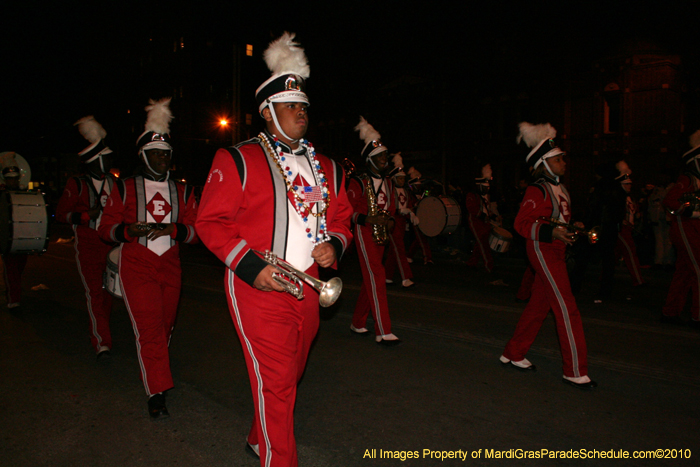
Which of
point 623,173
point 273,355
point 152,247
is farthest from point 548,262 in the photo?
point 623,173

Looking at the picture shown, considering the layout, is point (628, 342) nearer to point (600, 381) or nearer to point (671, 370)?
point (671, 370)

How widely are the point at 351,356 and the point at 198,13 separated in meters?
45.1

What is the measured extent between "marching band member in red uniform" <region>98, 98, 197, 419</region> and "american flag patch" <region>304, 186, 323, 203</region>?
182 centimetres

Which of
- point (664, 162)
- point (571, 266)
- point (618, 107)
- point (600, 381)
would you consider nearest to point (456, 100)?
point (618, 107)

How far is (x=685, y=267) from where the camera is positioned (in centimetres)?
681

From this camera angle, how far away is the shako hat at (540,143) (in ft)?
16.3

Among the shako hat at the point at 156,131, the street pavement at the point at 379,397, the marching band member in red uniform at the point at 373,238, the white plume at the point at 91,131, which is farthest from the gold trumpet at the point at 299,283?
the white plume at the point at 91,131

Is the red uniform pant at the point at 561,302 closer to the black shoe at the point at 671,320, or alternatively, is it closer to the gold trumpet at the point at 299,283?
the gold trumpet at the point at 299,283

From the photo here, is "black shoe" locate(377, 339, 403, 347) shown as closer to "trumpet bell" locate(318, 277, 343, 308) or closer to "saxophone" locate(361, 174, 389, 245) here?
"saxophone" locate(361, 174, 389, 245)

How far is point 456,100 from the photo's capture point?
106 ft

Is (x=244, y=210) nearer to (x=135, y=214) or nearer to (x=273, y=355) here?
(x=273, y=355)

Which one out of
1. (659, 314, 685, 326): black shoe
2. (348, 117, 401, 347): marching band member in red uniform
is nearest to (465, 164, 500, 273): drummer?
(659, 314, 685, 326): black shoe

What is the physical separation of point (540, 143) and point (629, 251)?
237 inches

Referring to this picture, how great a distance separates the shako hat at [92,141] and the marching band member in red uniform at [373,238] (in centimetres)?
305
